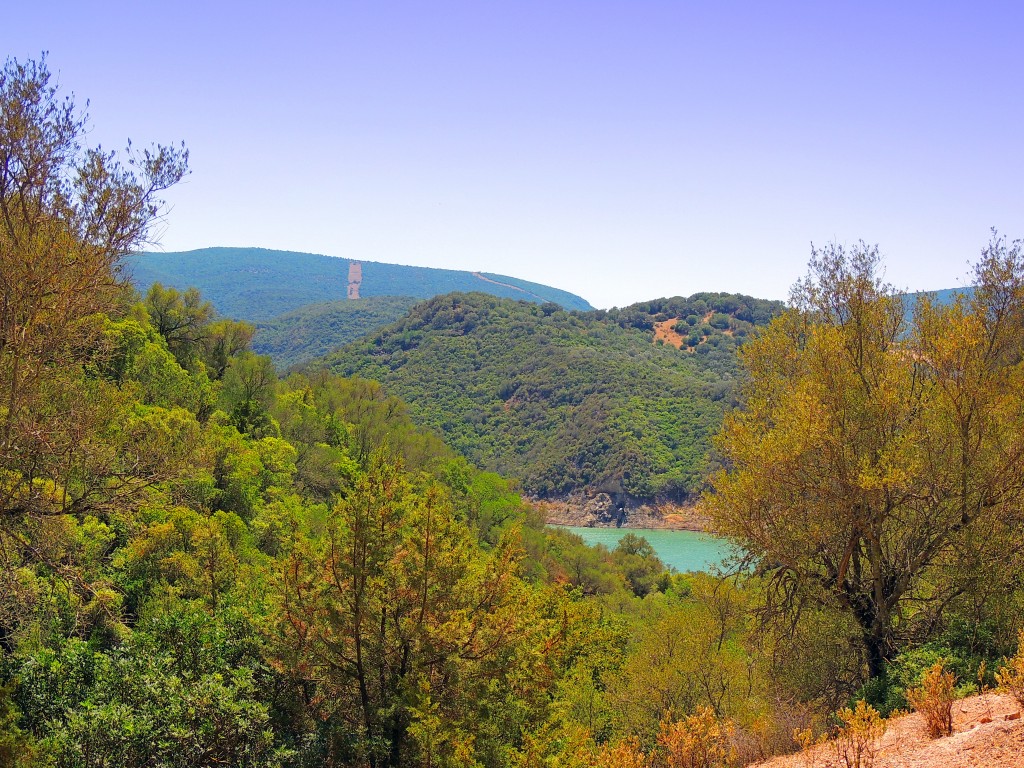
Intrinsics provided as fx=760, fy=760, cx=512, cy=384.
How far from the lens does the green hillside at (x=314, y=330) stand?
543ft

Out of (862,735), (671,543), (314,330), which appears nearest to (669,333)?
(671,543)

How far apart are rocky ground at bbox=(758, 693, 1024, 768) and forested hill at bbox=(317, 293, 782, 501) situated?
6207cm

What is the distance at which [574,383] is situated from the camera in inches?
4058

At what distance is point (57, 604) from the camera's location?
38.2 feet

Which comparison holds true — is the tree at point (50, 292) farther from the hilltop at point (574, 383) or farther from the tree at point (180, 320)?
the hilltop at point (574, 383)

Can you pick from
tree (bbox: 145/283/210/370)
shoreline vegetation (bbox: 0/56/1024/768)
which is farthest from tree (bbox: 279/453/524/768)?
tree (bbox: 145/283/210/370)

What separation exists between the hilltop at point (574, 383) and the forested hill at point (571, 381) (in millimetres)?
212

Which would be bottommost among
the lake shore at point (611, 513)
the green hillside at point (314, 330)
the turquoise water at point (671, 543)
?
the turquoise water at point (671, 543)

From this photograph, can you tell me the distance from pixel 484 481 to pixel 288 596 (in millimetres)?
36039

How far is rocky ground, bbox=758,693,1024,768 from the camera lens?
19.1 ft

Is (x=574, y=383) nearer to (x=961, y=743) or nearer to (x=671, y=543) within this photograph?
(x=671, y=543)

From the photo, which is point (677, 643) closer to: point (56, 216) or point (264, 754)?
point (264, 754)

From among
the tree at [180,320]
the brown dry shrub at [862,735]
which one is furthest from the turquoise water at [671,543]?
the brown dry shrub at [862,735]

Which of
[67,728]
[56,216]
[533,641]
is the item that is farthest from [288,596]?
[56,216]
